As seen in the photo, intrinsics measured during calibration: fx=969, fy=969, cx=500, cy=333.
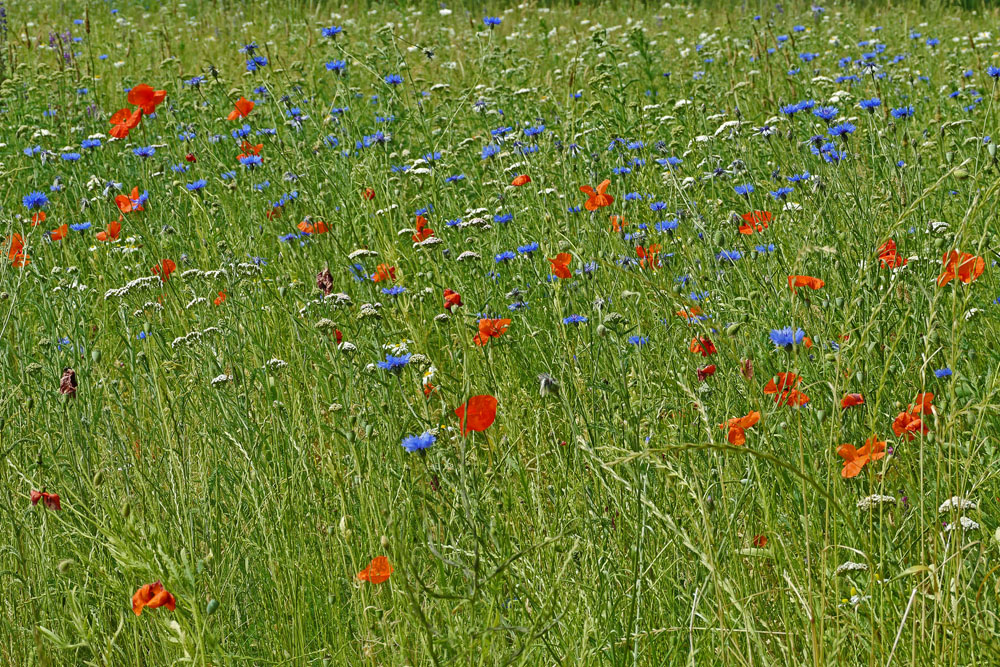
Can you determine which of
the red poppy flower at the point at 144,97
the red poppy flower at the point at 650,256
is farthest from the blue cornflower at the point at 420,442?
the red poppy flower at the point at 144,97

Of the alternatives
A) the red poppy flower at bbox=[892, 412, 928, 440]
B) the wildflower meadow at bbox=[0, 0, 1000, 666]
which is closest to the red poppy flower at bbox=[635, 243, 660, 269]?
the wildflower meadow at bbox=[0, 0, 1000, 666]

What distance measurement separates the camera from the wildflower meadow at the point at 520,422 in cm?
136

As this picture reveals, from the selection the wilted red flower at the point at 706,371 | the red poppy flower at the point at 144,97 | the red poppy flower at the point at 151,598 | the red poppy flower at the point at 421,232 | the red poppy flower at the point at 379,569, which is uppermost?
the red poppy flower at the point at 144,97

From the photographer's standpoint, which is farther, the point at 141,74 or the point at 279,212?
the point at 141,74

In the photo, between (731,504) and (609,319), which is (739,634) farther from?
(609,319)

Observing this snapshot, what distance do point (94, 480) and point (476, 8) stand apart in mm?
10364

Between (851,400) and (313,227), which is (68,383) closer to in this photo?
(313,227)

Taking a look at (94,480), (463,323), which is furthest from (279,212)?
(94,480)

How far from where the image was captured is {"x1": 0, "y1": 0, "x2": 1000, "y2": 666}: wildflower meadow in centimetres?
136

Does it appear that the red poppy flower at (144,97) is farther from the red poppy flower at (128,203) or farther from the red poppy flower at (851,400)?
the red poppy flower at (851,400)

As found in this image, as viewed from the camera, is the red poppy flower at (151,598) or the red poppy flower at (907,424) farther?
the red poppy flower at (907,424)

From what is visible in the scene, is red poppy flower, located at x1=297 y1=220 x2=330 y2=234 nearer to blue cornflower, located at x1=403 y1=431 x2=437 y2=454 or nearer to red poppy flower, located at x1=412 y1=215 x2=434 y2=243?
red poppy flower, located at x1=412 y1=215 x2=434 y2=243

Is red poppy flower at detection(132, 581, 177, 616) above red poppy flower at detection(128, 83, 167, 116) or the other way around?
the other way around

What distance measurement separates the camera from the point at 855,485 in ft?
5.63
